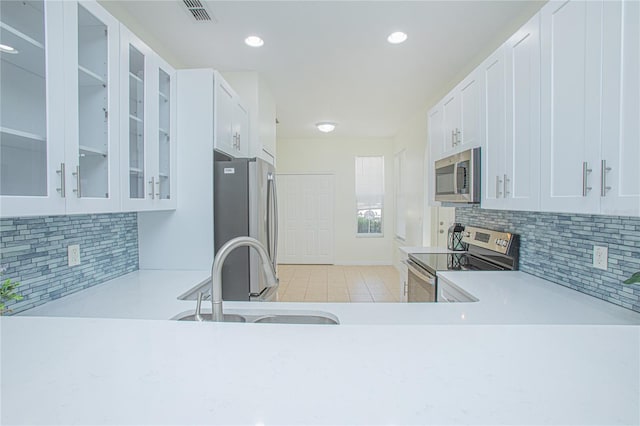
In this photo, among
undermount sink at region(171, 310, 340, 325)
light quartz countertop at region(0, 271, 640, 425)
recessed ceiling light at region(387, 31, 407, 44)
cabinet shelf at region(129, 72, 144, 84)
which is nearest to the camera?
light quartz countertop at region(0, 271, 640, 425)

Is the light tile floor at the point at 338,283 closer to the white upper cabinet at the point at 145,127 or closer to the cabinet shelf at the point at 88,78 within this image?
the white upper cabinet at the point at 145,127

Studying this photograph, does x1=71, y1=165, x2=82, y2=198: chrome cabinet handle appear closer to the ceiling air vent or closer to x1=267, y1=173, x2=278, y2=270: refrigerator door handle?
x1=267, y1=173, x2=278, y2=270: refrigerator door handle

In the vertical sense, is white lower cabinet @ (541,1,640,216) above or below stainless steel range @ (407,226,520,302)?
above

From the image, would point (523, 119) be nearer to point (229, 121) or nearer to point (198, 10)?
point (229, 121)

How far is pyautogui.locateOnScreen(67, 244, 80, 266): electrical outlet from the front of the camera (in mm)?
1733

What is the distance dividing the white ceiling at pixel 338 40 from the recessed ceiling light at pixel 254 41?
Answer: 0.06m

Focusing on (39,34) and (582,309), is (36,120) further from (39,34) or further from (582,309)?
(582,309)

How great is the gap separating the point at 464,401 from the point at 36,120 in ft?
5.06

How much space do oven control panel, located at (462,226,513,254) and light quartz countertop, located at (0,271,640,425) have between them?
153 cm

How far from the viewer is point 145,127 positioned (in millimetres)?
1907

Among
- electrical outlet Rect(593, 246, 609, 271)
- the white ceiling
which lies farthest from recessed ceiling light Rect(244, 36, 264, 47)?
electrical outlet Rect(593, 246, 609, 271)

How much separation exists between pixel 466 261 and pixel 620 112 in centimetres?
172

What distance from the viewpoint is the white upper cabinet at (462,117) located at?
2303mm

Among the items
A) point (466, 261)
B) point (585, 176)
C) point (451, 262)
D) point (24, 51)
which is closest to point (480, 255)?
point (466, 261)
